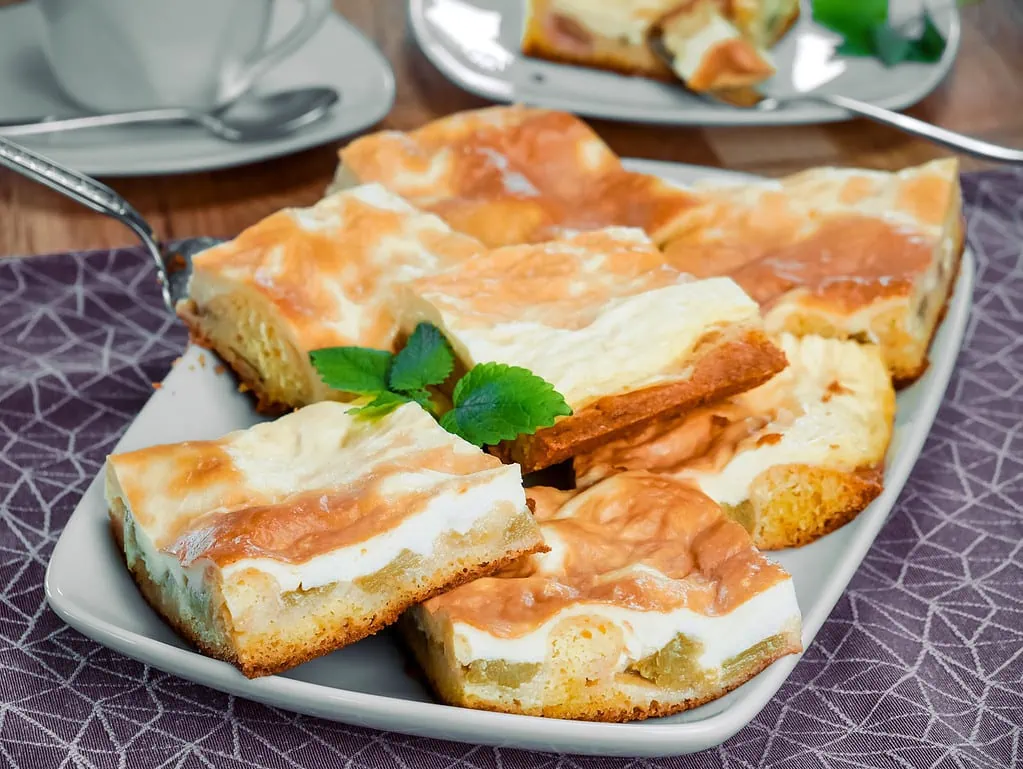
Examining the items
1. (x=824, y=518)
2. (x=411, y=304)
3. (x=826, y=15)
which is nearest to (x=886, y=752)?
(x=824, y=518)

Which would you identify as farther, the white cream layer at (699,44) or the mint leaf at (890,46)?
the mint leaf at (890,46)

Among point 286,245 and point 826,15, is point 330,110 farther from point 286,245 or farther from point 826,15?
point 826,15

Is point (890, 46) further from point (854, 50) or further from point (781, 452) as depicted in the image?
point (781, 452)

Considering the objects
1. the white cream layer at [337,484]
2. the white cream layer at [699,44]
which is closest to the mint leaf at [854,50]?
the white cream layer at [699,44]

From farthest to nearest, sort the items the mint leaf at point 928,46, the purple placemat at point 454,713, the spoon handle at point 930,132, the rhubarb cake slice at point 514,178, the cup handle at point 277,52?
the mint leaf at point 928,46
the cup handle at point 277,52
the spoon handle at point 930,132
the rhubarb cake slice at point 514,178
the purple placemat at point 454,713

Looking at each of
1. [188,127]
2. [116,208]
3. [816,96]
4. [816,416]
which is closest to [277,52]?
[188,127]

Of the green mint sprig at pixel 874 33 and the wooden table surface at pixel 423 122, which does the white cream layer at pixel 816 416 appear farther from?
the green mint sprig at pixel 874 33

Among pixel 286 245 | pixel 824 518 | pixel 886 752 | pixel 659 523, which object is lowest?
pixel 886 752
